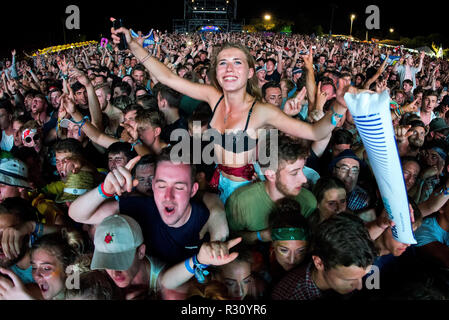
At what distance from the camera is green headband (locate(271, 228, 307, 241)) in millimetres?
2113

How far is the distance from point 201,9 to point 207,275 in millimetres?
45050

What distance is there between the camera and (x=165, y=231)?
2.15 metres

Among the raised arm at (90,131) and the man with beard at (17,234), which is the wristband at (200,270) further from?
the raised arm at (90,131)

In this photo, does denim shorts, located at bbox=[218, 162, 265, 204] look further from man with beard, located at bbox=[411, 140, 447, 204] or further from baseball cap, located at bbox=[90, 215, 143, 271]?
man with beard, located at bbox=[411, 140, 447, 204]

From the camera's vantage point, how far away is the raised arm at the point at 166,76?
289cm

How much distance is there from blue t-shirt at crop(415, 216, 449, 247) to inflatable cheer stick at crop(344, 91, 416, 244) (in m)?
0.95

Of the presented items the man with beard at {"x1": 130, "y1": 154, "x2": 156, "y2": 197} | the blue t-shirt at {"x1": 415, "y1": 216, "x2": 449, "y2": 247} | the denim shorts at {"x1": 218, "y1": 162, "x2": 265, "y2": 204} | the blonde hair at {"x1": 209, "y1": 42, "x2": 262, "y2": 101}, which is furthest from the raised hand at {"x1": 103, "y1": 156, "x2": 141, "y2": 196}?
the blue t-shirt at {"x1": 415, "y1": 216, "x2": 449, "y2": 247}

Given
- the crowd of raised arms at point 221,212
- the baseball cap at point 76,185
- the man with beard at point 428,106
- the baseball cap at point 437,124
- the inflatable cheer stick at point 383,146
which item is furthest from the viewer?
the man with beard at point 428,106

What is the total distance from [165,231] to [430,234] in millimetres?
1965

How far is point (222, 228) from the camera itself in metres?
2.13

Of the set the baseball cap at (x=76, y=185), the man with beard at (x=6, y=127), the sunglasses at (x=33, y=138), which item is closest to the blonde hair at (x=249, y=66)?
the baseball cap at (x=76, y=185)

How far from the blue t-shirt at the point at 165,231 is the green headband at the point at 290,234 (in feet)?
1.62

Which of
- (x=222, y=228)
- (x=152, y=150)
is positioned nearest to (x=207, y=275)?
(x=222, y=228)

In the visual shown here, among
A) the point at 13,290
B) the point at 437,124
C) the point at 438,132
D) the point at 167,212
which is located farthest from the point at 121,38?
the point at 437,124
